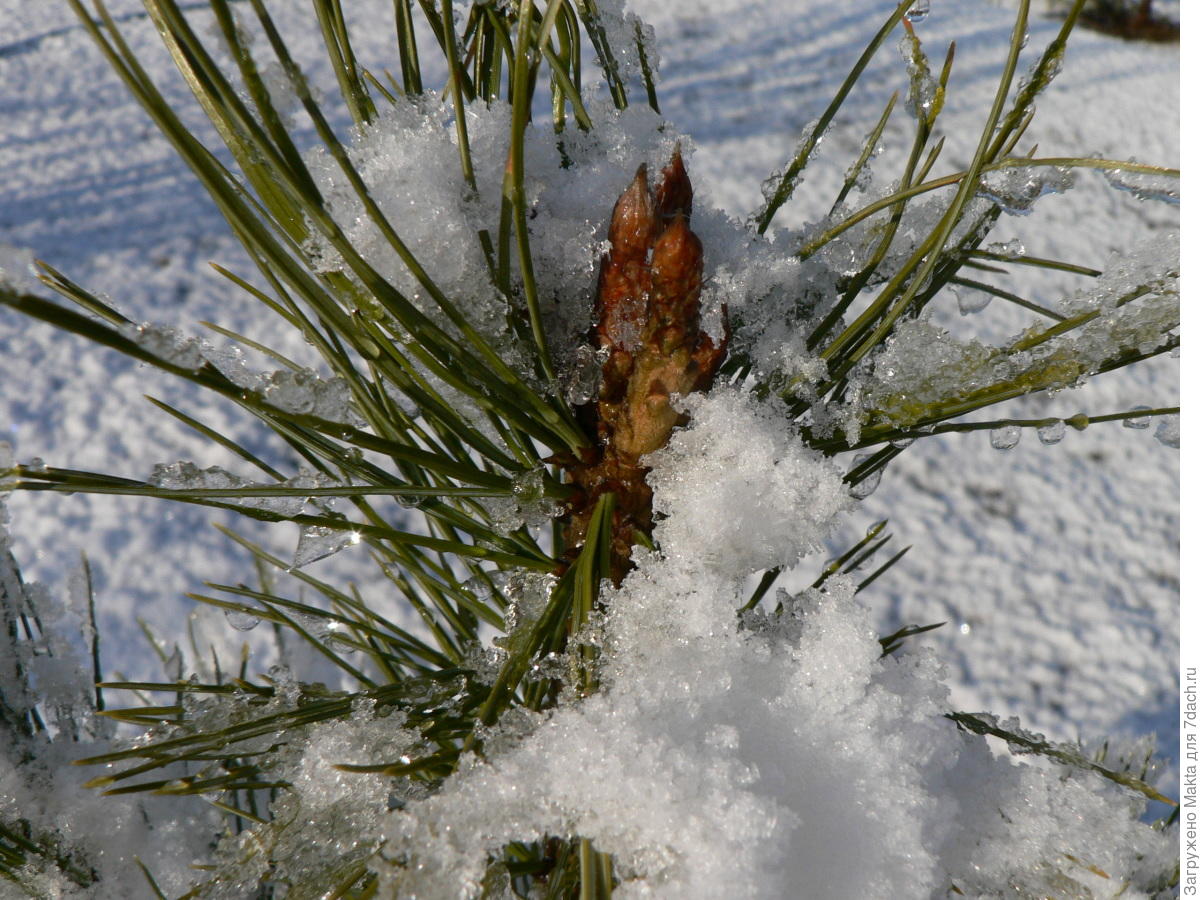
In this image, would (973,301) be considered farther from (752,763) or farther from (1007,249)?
(752,763)

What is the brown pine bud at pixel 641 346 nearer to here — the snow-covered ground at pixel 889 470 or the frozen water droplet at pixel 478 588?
the frozen water droplet at pixel 478 588

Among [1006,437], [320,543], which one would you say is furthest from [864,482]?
[320,543]

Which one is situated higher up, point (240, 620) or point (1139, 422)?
point (1139, 422)

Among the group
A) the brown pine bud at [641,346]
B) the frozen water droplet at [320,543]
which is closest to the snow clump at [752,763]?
the brown pine bud at [641,346]

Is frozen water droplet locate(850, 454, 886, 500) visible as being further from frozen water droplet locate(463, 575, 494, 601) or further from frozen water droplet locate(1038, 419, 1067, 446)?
frozen water droplet locate(463, 575, 494, 601)

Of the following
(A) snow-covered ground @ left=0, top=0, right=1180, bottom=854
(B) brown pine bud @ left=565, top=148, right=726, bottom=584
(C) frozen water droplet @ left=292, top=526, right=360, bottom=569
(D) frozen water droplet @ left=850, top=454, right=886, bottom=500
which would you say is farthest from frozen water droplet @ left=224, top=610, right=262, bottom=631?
(A) snow-covered ground @ left=0, top=0, right=1180, bottom=854

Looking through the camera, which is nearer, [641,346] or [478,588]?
[641,346]
